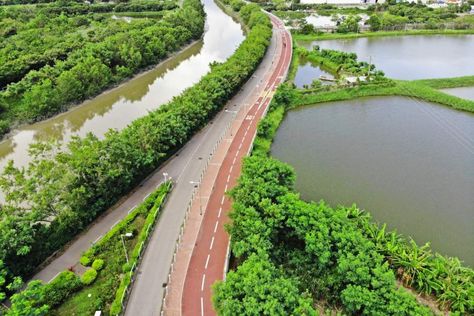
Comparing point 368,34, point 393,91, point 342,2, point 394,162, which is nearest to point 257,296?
point 394,162

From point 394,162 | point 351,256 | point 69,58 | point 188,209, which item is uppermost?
point 69,58

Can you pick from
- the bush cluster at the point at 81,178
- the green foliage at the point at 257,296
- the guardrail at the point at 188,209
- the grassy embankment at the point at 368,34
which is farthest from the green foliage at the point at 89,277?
the grassy embankment at the point at 368,34

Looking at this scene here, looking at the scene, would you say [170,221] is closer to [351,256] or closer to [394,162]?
[351,256]

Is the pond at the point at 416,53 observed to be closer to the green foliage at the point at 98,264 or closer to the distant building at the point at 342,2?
the distant building at the point at 342,2

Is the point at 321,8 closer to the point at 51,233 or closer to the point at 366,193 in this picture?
the point at 366,193

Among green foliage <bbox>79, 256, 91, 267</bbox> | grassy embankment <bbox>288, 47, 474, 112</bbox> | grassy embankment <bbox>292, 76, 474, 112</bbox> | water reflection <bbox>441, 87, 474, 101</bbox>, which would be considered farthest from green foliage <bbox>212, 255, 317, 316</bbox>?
water reflection <bbox>441, 87, 474, 101</bbox>

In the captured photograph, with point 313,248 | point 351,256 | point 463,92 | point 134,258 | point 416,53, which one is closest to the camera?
point 351,256
